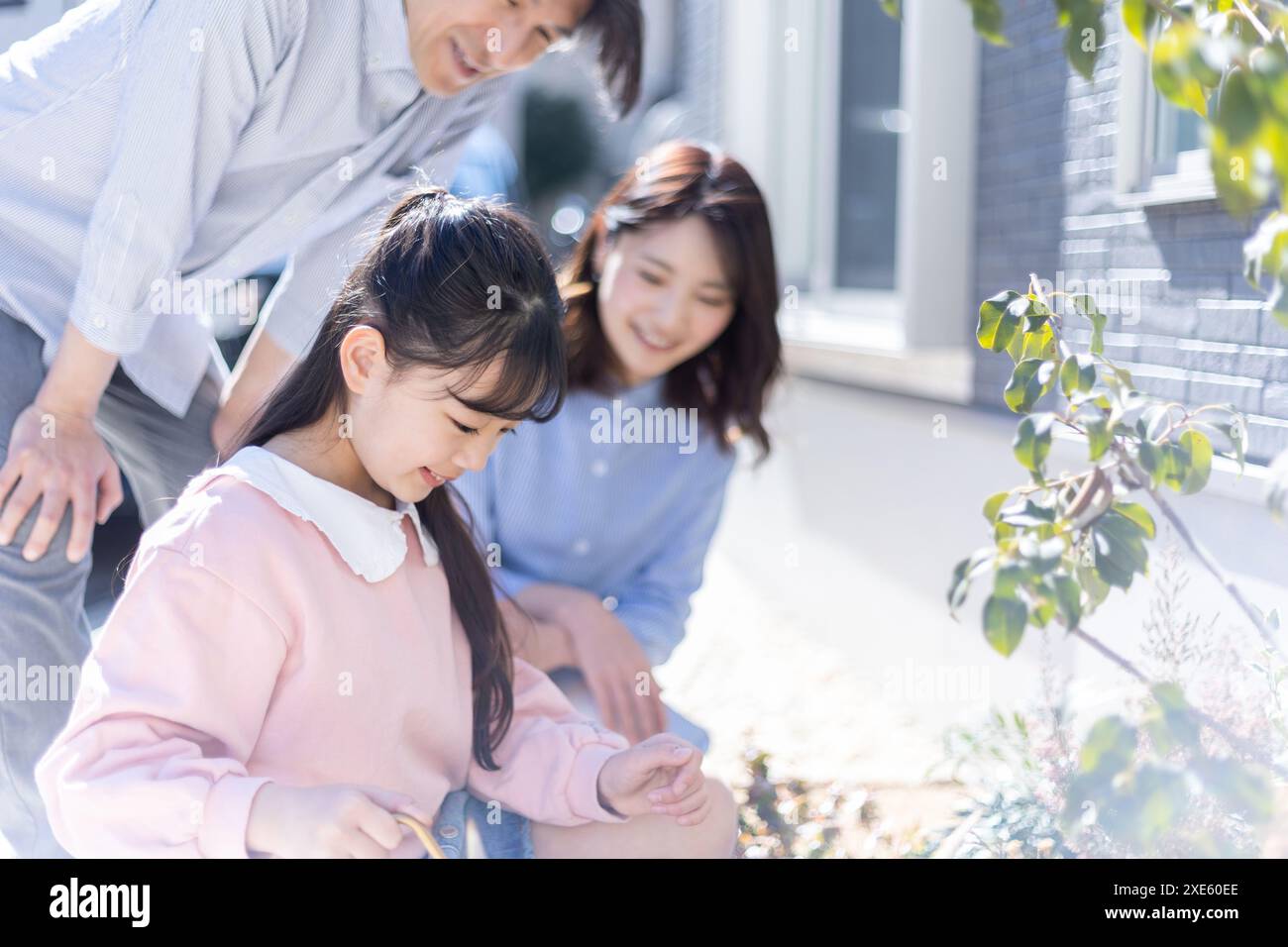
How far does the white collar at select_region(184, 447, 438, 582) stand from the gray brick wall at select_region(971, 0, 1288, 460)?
132 centimetres

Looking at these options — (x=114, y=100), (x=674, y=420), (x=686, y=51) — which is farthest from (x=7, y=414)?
(x=686, y=51)

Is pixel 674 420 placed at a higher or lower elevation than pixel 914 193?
lower

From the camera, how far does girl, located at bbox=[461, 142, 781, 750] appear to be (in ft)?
7.41

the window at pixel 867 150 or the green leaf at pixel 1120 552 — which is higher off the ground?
the window at pixel 867 150

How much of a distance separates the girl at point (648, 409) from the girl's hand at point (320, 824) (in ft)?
2.94

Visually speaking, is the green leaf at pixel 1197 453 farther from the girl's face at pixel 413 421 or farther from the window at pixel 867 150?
the window at pixel 867 150

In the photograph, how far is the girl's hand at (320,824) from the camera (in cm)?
120

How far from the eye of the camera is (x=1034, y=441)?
4.57ft

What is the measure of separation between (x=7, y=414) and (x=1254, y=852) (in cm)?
162

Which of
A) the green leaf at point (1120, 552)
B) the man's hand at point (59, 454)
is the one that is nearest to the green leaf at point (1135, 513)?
the green leaf at point (1120, 552)

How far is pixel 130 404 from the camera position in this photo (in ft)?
6.20

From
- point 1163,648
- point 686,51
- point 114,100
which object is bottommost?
point 1163,648

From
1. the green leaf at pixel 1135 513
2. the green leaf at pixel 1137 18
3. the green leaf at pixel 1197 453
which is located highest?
the green leaf at pixel 1137 18

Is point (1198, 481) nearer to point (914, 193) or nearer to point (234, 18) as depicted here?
point (234, 18)
